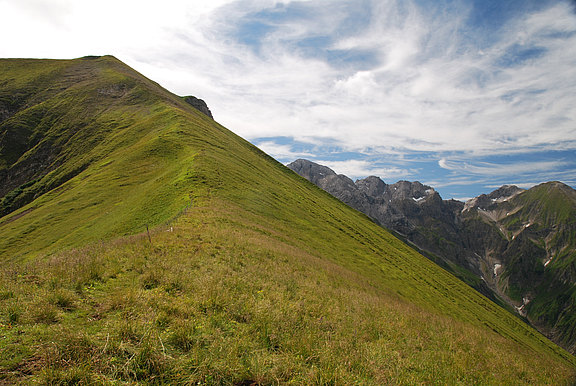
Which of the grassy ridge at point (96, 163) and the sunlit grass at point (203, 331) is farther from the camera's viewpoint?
the grassy ridge at point (96, 163)

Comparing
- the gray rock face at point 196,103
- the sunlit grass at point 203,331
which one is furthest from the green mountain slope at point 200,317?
the gray rock face at point 196,103

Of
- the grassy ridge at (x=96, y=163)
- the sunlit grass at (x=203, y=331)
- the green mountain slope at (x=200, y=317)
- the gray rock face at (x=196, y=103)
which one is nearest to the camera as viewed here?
the sunlit grass at (x=203, y=331)

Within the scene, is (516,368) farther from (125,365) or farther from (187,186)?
(187,186)

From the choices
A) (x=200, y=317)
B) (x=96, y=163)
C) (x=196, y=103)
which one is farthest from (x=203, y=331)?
(x=196, y=103)

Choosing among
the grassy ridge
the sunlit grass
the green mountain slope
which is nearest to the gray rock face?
the grassy ridge

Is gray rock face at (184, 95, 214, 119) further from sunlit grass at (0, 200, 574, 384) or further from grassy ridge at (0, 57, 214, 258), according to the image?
sunlit grass at (0, 200, 574, 384)

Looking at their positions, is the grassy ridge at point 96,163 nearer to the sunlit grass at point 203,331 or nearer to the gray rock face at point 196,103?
the sunlit grass at point 203,331

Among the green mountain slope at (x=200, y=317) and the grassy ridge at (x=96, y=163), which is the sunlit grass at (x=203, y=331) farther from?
the grassy ridge at (x=96, y=163)

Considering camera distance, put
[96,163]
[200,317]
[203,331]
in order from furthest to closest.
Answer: [96,163] < [200,317] < [203,331]

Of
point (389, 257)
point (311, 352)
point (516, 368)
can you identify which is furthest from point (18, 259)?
point (389, 257)

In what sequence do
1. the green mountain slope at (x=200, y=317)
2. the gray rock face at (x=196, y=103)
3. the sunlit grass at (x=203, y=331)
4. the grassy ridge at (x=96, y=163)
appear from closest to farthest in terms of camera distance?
the sunlit grass at (x=203, y=331) < the green mountain slope at (x=200, y=317) < the grassy ridge at (x=96, y=163) < the gray rock face at (x=196, y=103)

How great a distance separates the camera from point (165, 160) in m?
46.5

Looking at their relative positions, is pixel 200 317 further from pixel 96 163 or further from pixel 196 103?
pixel 196 103

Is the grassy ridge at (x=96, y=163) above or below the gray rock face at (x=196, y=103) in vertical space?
below
